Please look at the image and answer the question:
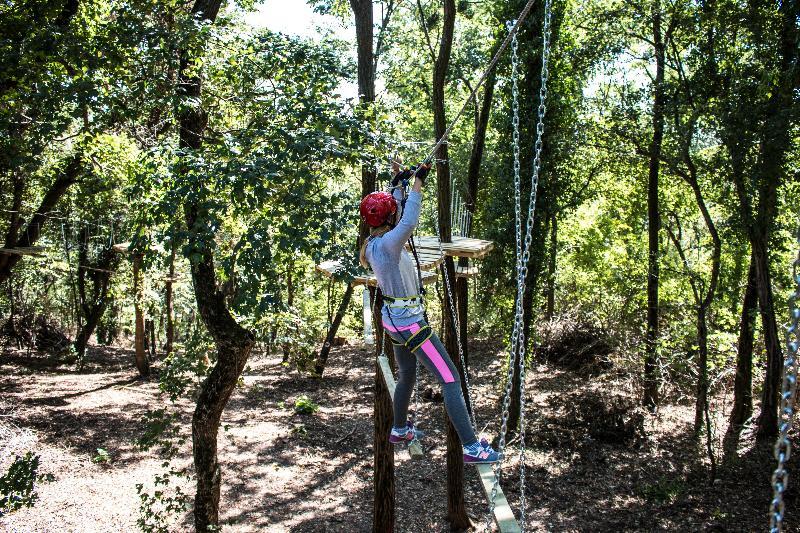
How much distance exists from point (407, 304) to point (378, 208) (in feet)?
2.01

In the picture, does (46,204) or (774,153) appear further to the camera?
(46,204)

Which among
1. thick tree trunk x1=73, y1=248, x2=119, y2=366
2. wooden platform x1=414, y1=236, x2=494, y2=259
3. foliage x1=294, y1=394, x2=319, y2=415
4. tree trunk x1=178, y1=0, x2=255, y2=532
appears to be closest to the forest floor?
foliage x1=294, y1=394, x2=319, y2=415

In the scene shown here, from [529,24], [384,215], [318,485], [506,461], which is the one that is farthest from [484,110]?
[384,215]

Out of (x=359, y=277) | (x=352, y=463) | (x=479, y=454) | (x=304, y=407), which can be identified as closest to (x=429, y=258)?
(x=359, y=277)

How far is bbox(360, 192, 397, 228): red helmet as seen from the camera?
3508 mm

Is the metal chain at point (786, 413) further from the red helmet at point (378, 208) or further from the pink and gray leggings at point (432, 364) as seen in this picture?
the red helmet at point (378, 208)

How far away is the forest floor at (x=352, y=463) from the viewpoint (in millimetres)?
8758

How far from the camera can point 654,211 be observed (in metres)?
12.3

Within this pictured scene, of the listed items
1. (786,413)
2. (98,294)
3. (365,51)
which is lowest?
(98,294)

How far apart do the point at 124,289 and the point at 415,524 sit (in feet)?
30.3

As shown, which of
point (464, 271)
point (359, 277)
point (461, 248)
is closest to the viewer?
point (359, 277)

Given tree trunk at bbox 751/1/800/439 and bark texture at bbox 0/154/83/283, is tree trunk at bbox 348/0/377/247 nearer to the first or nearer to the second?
bark texture at bbox 0/154/83/283

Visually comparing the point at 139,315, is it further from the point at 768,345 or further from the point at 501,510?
the point at 501,510

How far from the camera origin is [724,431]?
464 inches
